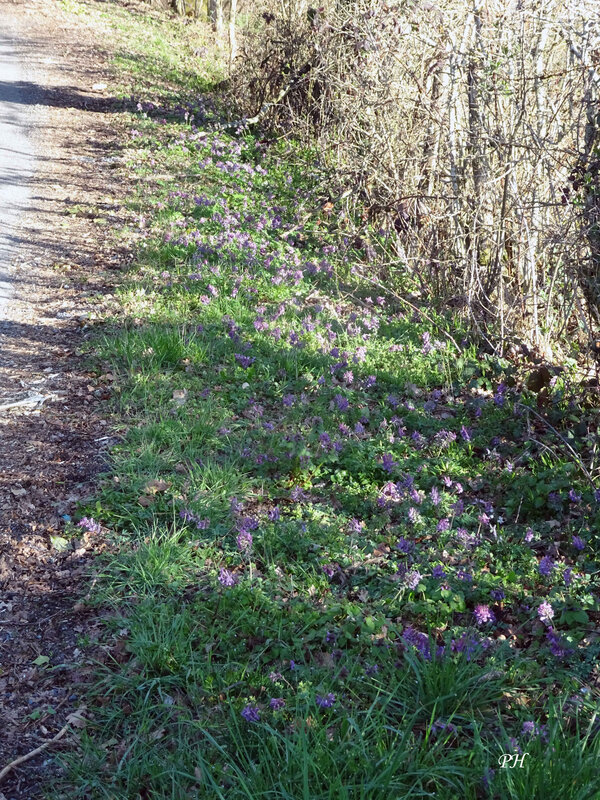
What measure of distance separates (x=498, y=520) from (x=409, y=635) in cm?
115

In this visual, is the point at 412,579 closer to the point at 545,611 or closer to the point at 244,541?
the point at 545,611

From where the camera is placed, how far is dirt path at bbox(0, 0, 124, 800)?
309 centimetres

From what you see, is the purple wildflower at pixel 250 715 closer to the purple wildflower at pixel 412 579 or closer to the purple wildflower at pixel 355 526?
the purple wildflower at pixel 412 579

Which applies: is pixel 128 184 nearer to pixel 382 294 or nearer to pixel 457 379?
pixel 382 294

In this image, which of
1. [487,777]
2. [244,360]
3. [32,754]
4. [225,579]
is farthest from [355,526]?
[244,360]

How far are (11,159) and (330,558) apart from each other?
8846mm

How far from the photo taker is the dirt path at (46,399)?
309 centimetres

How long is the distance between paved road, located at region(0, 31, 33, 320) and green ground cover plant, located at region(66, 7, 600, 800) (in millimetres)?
1509

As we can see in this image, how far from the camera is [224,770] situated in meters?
2.58

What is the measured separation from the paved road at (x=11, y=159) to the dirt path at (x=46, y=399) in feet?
0.08

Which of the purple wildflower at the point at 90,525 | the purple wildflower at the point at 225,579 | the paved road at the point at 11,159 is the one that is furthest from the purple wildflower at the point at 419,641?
the paved road at the point at 11,159

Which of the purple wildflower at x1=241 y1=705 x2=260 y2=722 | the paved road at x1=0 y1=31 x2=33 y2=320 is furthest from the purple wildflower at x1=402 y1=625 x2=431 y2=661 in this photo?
the paved road at x1=0 y1=31 x2=33 y2=320

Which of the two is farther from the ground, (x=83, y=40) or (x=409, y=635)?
(x=83, y=40)

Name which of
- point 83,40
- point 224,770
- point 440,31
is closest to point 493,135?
point 440,31
